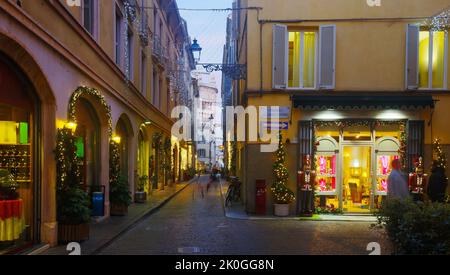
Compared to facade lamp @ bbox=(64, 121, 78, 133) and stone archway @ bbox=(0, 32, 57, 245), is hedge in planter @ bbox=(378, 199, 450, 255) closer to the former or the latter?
stone archway @ bbox=(0, 32, 57, 245)

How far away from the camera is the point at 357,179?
52.1ft

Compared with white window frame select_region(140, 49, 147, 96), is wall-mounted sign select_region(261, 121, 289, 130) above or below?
below

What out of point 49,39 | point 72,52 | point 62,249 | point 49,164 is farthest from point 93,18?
point 62,249

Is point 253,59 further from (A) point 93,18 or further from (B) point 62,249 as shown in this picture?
(B) point 62,249

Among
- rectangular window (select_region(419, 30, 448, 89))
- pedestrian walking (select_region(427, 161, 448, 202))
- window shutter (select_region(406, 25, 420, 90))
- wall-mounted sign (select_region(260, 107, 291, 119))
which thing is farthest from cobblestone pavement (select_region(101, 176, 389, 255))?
rectangular window (select_region(419, 30, 448, 89))

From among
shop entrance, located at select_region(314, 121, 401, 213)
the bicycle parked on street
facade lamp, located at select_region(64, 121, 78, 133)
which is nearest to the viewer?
facade lamp, located at select_region(64, 121, 78, 133)

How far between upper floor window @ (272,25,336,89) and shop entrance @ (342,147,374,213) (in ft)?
7.52

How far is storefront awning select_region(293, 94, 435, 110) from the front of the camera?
48.6ft

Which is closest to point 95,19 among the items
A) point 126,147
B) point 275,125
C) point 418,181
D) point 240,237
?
point 275,125

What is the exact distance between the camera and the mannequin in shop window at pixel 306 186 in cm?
1520

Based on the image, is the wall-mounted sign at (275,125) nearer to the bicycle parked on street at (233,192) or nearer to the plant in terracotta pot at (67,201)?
the bicycle parked on street at (233,192)

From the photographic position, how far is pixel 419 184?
15.0 m

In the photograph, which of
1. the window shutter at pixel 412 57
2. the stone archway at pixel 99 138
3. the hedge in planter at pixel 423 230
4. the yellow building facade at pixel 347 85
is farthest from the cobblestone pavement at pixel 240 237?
the window shutter at pixel 412 57

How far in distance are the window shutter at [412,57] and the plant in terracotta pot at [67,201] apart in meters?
10.5
